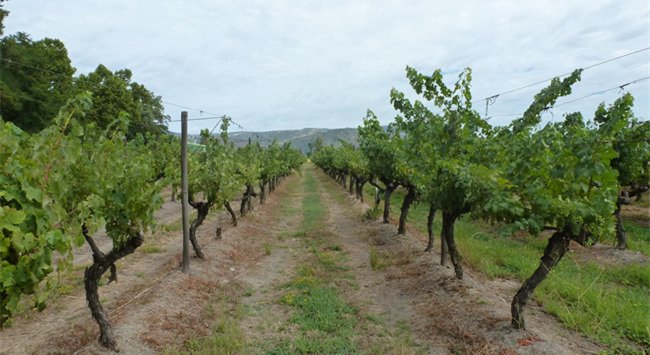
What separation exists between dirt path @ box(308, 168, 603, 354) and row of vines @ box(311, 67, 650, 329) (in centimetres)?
51

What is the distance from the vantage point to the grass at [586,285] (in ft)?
24.8

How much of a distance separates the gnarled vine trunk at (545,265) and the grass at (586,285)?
116 cm

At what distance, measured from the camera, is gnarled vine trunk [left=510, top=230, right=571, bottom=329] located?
22.2 ft

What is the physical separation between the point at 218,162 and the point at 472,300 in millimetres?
8977

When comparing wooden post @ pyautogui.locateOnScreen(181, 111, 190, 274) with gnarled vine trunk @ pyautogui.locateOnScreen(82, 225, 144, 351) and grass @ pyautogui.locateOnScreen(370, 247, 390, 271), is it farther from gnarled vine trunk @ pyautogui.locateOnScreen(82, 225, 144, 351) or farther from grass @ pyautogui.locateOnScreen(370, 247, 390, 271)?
grass @ pyautogui.locateOnScreen(370, 247, 390, 271)

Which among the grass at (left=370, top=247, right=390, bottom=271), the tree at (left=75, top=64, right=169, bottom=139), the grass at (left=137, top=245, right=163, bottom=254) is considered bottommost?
the grass at (left=137, top=245, right=163, bottom=254)

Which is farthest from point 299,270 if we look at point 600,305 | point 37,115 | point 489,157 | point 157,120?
point 157,120

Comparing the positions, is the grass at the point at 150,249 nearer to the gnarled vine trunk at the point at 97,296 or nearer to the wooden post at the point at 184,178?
the wooden post at the point at 184,178

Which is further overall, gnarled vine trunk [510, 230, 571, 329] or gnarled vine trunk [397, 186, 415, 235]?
gnarled vine trunk [397, 186, 415, 235]

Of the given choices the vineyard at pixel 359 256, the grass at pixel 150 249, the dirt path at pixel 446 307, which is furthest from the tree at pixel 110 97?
the dirt path at pixel 446 307

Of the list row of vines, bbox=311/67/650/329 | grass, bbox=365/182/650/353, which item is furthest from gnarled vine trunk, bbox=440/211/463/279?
grass, bbox=365/182/650/353

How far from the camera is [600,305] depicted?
27.7ft

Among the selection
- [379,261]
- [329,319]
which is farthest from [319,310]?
[379,261]

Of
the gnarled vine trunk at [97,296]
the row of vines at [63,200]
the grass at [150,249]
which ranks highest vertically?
the row of vines at [63,200]
